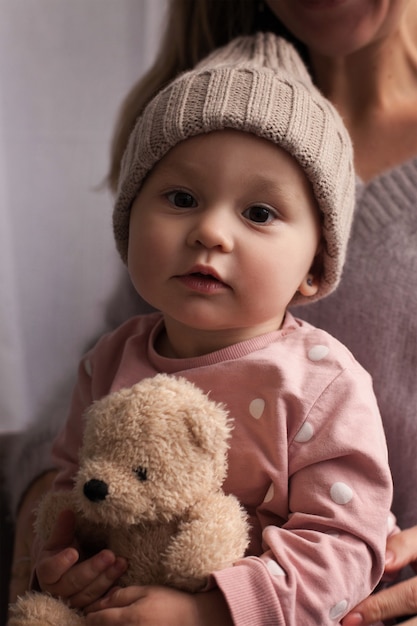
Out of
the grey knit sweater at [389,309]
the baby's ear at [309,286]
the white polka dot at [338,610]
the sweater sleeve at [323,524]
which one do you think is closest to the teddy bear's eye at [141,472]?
the sweater sleeve at [323,524]

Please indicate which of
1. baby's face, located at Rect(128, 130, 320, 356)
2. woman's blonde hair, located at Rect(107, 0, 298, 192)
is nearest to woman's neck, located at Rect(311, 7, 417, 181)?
woman's blonde hair, located at Rect(107, 0, 298, 192)

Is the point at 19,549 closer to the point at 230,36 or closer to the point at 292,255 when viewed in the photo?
the point at 292,255

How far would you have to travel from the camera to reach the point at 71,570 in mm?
836

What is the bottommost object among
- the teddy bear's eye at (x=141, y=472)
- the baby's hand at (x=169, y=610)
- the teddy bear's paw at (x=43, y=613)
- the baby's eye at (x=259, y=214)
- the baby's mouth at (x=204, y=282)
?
the teddy bear's paw at (x=43, y=613)

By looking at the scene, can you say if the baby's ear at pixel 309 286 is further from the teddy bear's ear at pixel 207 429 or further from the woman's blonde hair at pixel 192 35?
the woman's blonde hair at pixel 192 35

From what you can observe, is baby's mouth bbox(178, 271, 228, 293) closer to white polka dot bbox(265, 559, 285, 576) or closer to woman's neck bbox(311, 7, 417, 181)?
white polka dot bbox(265, 559, 285, 576)

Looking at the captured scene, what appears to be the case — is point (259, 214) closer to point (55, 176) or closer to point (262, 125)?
point (262, 125)

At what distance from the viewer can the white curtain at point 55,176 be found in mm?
1448

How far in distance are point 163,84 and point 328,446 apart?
79 centimetres

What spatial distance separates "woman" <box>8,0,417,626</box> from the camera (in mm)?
1090

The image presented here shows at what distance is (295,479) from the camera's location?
2.71ft

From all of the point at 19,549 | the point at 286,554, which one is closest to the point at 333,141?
the point at 286,554

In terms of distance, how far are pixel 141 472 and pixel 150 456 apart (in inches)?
0.7

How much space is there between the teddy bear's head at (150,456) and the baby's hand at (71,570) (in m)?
0.08
